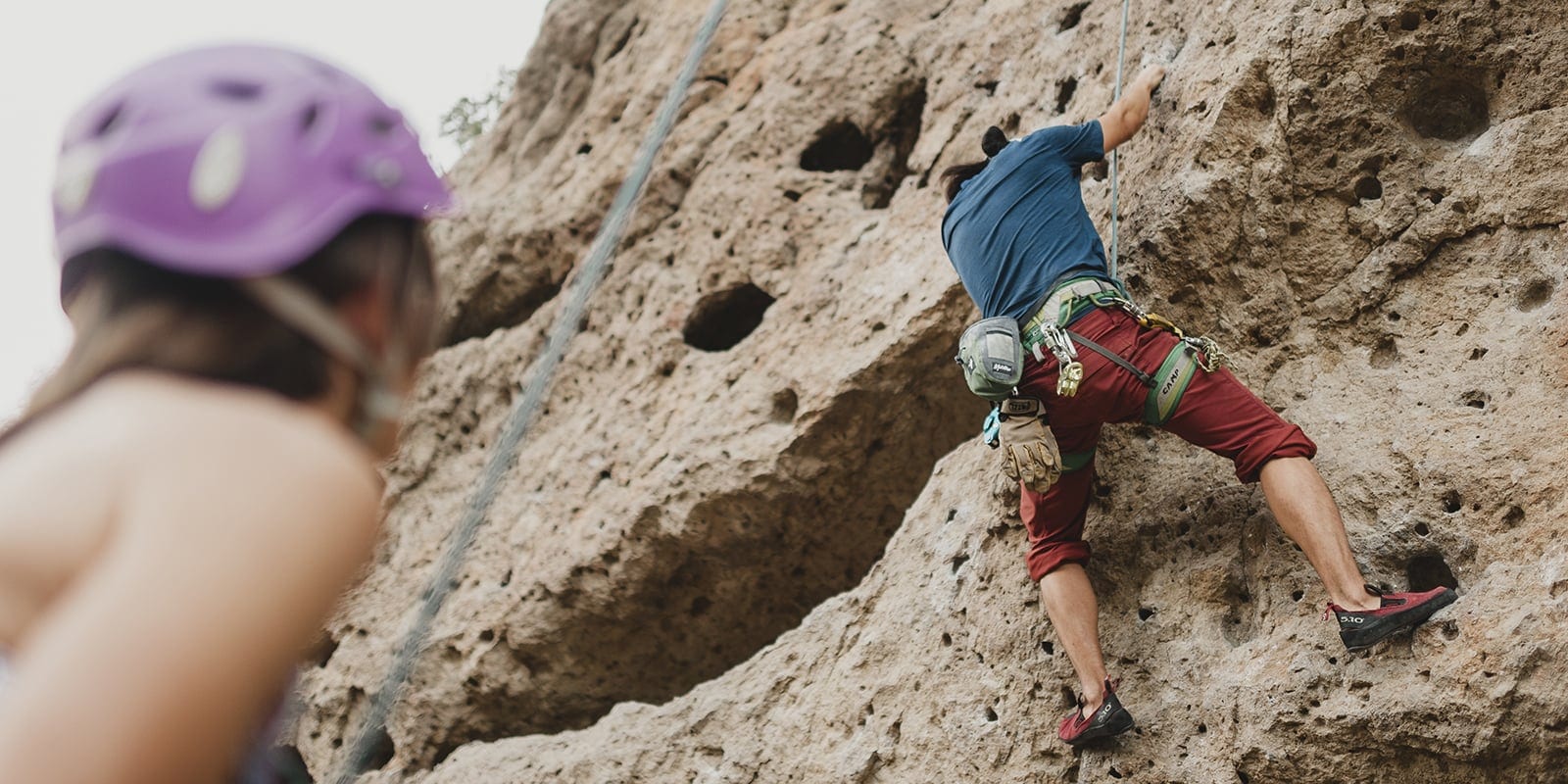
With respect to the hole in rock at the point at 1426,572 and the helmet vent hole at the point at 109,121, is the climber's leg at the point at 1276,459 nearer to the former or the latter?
the hole in rock at the point at 1426,572

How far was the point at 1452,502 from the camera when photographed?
316cm

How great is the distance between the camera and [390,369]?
34.1 inches

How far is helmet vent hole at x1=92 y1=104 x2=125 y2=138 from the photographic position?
846 millimetres

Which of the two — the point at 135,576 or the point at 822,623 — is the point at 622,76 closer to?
the point at 822,623

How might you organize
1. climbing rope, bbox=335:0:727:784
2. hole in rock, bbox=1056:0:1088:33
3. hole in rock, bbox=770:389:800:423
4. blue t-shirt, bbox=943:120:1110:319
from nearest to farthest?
climbing rope, bbox=335:0:727:784 < blue t-shirt, bbox=943:120:1110:319 < hole in rock, bbox=1056:0:1088:33 < hole in rock, bbox=770:389:800:423

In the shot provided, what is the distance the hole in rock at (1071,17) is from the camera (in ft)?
16.7

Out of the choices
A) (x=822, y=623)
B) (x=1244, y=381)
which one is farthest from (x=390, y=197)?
(x=822, y=623)

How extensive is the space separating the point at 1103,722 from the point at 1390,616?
791 millimetres

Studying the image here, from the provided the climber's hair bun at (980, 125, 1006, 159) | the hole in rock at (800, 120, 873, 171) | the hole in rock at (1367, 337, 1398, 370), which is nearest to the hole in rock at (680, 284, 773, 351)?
the hole in rock at (800, 120, 873, 171)

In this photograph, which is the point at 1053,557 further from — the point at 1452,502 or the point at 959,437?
the point at 959,437

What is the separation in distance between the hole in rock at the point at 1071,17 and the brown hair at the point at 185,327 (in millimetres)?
4753

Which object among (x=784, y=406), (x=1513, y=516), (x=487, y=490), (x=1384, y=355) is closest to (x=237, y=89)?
(x=487, y=490)

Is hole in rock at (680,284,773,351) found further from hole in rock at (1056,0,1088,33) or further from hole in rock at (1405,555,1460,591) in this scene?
hole in rock at (1405,555,1460,591)

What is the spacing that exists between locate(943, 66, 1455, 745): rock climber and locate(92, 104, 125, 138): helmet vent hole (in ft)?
9.05
